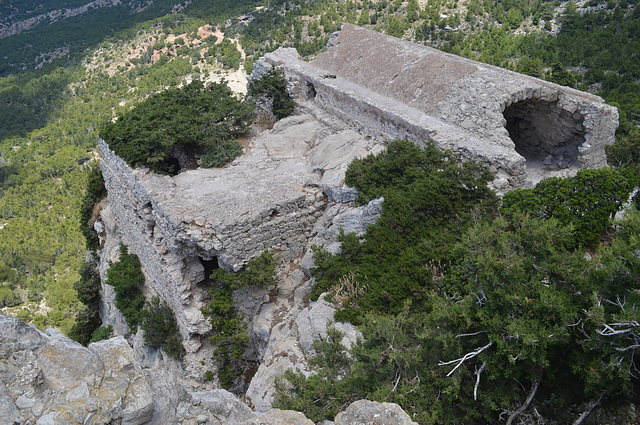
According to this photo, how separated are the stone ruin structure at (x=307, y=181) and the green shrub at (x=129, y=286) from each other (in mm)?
292

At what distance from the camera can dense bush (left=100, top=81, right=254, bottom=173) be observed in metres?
10.8

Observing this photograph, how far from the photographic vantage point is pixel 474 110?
9.25m

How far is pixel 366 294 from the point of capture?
721cm

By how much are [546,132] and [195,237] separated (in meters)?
7.64

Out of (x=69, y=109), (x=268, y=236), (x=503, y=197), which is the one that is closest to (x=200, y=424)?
(x=268, y=236)

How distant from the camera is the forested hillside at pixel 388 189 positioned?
4977 mm

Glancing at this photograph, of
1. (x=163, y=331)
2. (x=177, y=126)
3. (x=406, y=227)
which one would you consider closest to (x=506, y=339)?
(x=406, y=227)

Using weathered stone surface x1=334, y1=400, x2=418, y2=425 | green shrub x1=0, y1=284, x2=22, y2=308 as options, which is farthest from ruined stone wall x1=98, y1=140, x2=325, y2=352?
green shrub x1=0, y1=284, x2=22, y2=308

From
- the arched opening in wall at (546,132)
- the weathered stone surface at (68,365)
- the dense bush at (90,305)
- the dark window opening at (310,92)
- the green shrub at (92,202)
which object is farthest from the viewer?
the green shrub at (92,202)

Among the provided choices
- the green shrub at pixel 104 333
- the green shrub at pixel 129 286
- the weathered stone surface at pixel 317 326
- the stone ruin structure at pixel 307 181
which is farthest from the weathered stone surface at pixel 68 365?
the green shrub at pixel 104 333

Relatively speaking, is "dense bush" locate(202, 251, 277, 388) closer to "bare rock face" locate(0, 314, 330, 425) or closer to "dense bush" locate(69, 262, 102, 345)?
"bare rock face" locate(0, 314, 330, 425)

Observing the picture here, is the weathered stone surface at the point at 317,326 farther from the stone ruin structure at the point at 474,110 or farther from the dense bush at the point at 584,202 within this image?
the stone ruin structure at the point at 474,110

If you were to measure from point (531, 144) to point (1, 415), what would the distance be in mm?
10415

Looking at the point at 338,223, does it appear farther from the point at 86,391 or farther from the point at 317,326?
the point at 86,391
